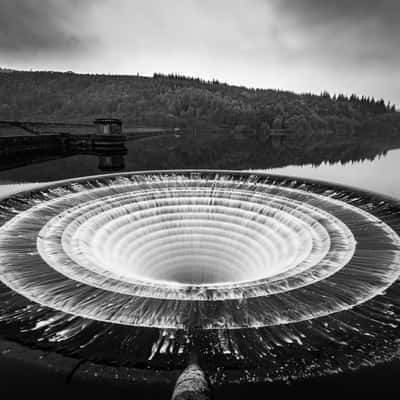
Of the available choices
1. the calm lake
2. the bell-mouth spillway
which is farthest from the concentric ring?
the calm lake

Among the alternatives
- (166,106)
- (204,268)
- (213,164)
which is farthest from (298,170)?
(166,106)

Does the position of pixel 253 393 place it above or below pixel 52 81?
below

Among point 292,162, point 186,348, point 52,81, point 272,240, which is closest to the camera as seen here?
point 186,348

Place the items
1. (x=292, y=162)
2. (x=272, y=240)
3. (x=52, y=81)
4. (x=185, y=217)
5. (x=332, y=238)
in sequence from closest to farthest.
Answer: (x=332, y=238)
(x=272, y=240)
(x=185, y=217)
(x=292, y=162)
(x=52, y=81)

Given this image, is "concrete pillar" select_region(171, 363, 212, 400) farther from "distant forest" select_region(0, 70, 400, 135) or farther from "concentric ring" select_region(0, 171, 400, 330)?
"distant forest" select_region(0, 70, 400, 135)

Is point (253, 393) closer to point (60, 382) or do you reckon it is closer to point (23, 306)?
point (60, 382)

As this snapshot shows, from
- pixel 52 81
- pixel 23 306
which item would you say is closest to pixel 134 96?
pixel 52 81
